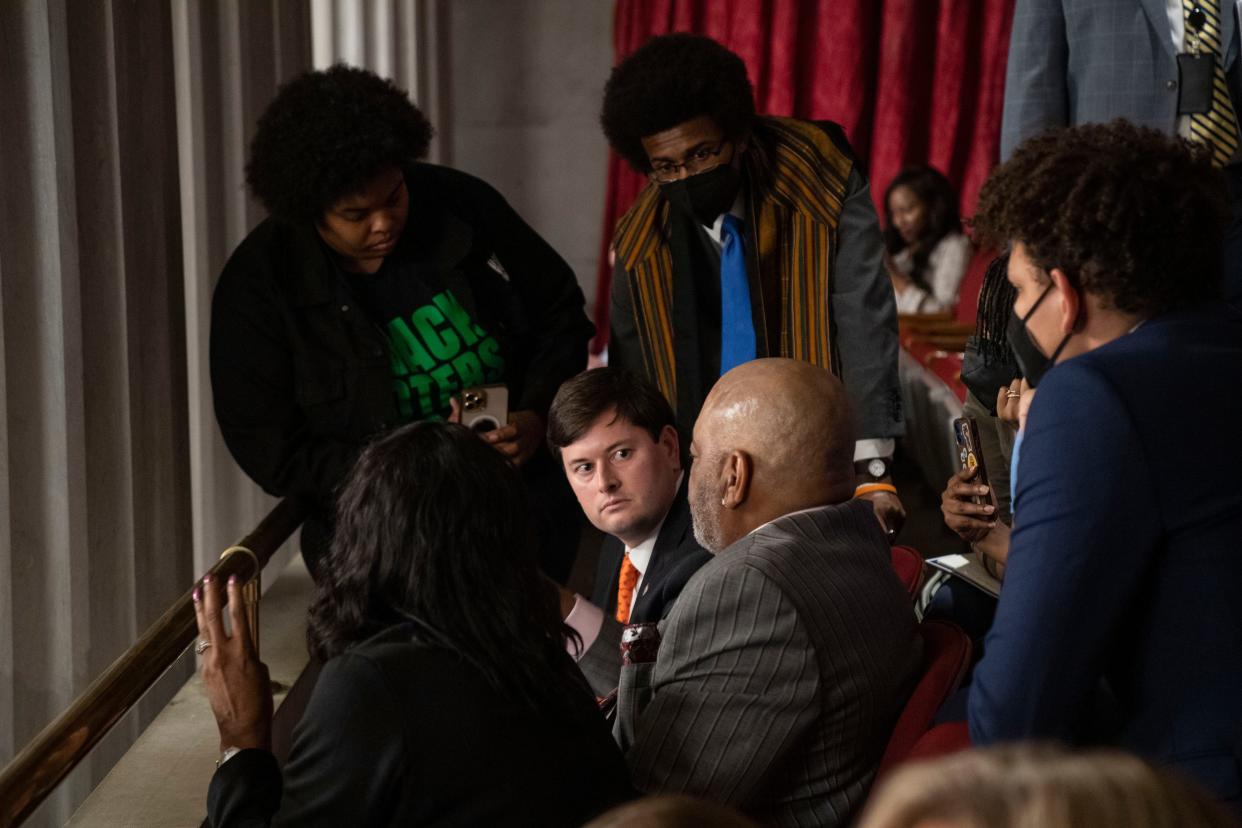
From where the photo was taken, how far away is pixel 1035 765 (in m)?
0.64

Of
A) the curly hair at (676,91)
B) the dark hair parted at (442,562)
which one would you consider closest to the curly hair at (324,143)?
the curly hair at (676,91)

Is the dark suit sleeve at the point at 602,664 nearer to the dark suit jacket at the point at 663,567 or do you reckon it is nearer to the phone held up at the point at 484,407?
the dark suit jacket at the point at 663,567

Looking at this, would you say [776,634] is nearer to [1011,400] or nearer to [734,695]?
[734,695]

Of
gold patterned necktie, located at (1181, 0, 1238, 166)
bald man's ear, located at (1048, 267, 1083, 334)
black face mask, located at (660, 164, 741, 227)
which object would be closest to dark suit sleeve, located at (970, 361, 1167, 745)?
bald man's ear, located at (1048, 267, 1083, 334)

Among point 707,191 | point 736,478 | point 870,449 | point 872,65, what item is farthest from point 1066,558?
point 872,65

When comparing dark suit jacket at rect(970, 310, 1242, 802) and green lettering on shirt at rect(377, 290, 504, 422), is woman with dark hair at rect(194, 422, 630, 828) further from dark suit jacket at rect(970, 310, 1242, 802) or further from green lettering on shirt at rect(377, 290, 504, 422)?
green lettering on shirt at rect(377, 290, 504, 422)

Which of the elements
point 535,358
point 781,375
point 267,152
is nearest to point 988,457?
point 781,375

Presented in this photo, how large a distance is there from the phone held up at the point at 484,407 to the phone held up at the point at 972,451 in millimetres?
928

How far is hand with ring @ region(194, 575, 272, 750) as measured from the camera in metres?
1.65

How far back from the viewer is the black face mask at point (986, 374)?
2.16m

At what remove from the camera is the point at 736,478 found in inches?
66.7

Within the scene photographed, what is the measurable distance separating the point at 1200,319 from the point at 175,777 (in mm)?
1754

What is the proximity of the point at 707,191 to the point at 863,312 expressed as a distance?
37 cm

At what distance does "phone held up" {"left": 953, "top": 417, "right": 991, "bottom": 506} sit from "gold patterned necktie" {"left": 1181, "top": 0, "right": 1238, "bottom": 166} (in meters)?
0.99
